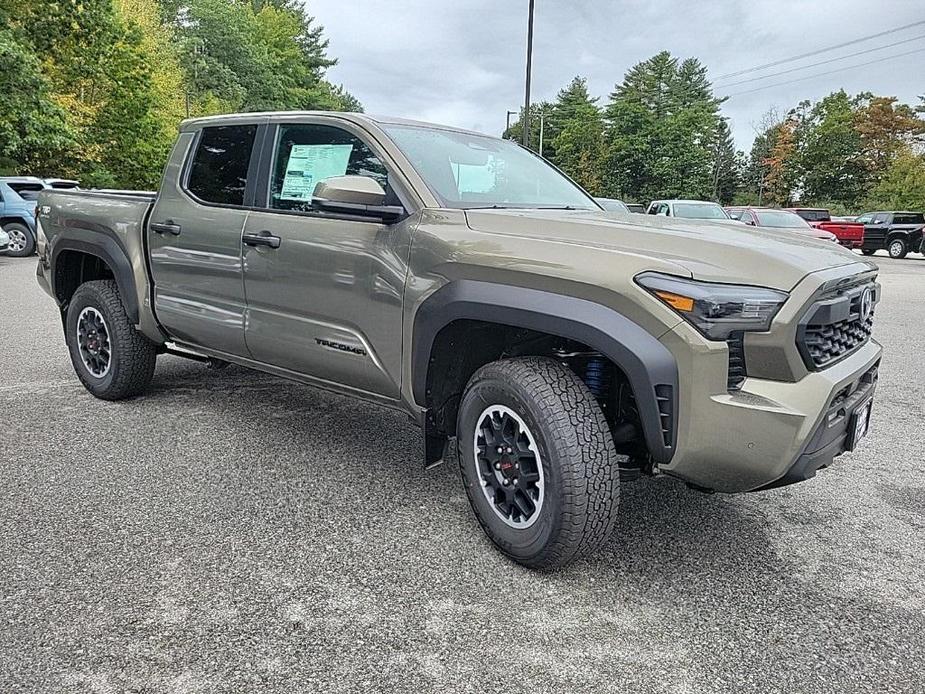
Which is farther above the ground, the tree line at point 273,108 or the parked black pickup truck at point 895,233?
the tree line at point 273,108

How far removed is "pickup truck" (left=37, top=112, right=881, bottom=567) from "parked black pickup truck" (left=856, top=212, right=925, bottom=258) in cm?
2440

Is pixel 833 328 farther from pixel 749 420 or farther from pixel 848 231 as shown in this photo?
pixel 848 231

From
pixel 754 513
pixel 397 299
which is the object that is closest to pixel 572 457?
pixel 397 299

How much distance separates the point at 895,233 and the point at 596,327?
26.0 meters

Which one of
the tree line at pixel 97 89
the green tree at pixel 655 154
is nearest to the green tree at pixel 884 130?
the green tree at pixel 655 154

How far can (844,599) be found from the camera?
A: 258 cm

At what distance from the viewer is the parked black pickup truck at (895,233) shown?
941 inches

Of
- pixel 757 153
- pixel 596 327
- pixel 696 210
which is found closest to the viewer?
pixel 596 327

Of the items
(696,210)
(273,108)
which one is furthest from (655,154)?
Answer: (696,210)

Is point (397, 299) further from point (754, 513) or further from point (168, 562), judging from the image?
point (754, 513)

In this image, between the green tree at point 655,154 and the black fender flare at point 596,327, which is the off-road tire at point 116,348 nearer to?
the black fender flare at point 596,327

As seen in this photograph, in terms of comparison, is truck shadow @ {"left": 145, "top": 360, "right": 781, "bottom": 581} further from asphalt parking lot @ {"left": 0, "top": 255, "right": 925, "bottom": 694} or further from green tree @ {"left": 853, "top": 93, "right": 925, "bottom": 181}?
green tree @ {"left": 853, "top": 93, "right": 925, "bottom": 181}

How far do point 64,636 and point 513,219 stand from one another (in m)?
2.09

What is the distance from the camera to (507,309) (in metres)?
2.64
